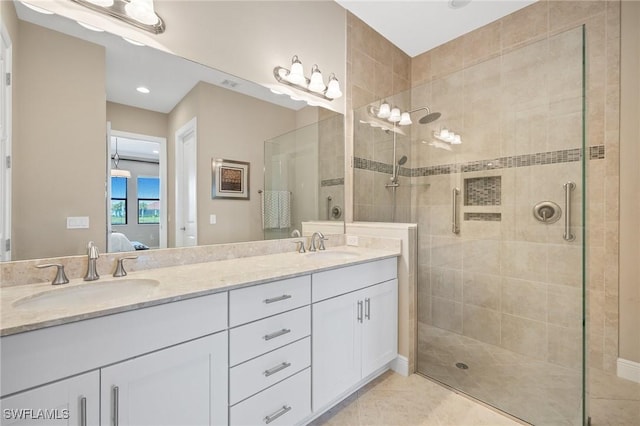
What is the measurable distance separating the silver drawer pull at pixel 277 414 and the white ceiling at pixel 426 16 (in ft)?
9.42

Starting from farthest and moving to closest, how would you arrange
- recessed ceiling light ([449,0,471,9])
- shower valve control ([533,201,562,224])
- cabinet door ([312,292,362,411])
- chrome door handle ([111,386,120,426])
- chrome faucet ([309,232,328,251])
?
recessed ceiling light ([449,0,471,9]) → chrome faucet ([309,232,328,251]) → shower valve control ([533,201,562,224]) → cabinet door ([312,292,362,411]) → chrome door handle ([111,386,120,426])

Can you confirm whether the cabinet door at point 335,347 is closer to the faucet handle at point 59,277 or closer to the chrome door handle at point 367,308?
the chrome door handle at point 367,308

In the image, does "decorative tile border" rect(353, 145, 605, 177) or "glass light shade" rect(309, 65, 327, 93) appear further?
"glass light shade" rect(309, 65, 327, 93)

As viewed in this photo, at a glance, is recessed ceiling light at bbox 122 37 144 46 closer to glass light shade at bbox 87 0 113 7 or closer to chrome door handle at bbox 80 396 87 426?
glass light shade at bbox 87 0 113 7

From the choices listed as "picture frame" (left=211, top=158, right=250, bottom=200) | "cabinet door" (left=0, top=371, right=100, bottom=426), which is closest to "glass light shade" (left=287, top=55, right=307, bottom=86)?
"picture frame" (left=211, top=158, right=250, bottom=200)

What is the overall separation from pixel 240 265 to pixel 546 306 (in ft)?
6.48

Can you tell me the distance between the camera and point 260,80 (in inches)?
74.4

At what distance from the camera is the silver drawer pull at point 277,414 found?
1.24 m

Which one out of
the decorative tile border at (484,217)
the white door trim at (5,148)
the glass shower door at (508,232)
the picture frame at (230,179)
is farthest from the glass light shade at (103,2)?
the decorative tile border at (484,217)

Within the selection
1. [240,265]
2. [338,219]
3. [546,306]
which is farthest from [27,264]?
[546,306]

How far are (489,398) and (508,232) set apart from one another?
1.06m

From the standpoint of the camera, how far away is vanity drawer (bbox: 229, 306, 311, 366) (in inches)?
45.1

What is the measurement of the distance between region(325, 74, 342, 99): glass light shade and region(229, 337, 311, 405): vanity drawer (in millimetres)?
1785

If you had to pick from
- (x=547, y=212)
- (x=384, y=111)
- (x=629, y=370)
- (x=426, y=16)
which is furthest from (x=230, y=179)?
(x=629, y=370)
